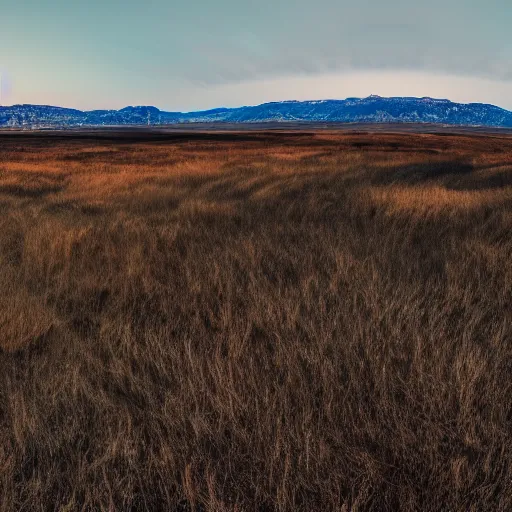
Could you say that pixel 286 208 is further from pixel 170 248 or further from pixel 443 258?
pixel 443 258

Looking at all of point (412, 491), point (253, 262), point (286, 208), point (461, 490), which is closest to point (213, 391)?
point (412, 491)

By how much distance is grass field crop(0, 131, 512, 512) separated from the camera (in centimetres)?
138

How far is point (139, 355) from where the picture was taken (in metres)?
2.36

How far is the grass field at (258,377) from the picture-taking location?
4.53 ft

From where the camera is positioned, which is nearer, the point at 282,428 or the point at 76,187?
the point at 282,428

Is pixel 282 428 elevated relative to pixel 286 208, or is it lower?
lower

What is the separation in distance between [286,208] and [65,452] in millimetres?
6122

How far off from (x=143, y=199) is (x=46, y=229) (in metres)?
3.65

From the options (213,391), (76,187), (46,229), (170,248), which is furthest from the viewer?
(76,187)

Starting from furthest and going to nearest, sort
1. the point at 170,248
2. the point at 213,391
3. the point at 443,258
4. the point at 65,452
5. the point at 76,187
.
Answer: the point at 76,187 → the point at 170,248 → the point at 443,258 → the point at 213,391 → the point at 65,452

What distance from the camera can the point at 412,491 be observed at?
1307 millimetres

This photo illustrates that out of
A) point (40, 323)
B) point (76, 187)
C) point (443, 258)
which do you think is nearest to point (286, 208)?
point (443, 258)

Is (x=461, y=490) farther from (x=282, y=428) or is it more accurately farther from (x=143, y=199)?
(x=143, y=199)

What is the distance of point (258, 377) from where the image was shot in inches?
78.2
